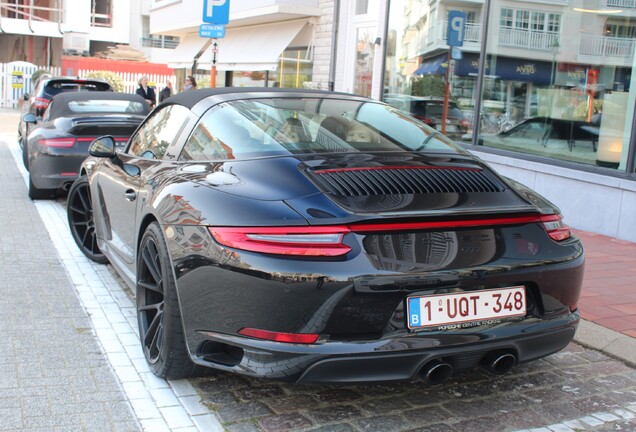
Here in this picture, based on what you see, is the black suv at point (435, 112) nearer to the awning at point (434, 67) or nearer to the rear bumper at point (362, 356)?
the awning at point (434, 67)

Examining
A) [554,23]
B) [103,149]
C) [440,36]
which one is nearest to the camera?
[103,149]

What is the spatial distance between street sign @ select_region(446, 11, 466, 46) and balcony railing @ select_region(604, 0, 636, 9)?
8.41ft

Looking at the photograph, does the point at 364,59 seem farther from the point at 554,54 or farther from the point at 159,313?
the point at 159,313

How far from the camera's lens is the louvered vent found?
3.19m

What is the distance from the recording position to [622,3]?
26.3 ft

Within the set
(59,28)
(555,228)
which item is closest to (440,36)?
(555,228)

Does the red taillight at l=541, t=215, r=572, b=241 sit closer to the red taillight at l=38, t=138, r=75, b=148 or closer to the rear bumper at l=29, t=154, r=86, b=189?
the rear bumper at l=29, t=154, r=86, b=189

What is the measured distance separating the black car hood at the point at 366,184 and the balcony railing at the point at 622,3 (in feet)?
17.4

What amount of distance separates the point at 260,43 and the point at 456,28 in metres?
8.11

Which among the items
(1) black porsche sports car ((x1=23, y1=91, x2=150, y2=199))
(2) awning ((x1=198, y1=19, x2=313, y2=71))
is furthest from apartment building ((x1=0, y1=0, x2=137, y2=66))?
(1) black porsche sports car ((x1=23, y1=91, x2=150, y2=199))

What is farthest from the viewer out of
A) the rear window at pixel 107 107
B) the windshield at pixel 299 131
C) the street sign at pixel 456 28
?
the street sign at pixel 456 28

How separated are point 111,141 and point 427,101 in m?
7.23

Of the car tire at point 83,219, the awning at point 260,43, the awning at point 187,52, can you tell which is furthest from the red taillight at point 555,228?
the awning at point 187,52

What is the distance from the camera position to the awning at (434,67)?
11062mm
